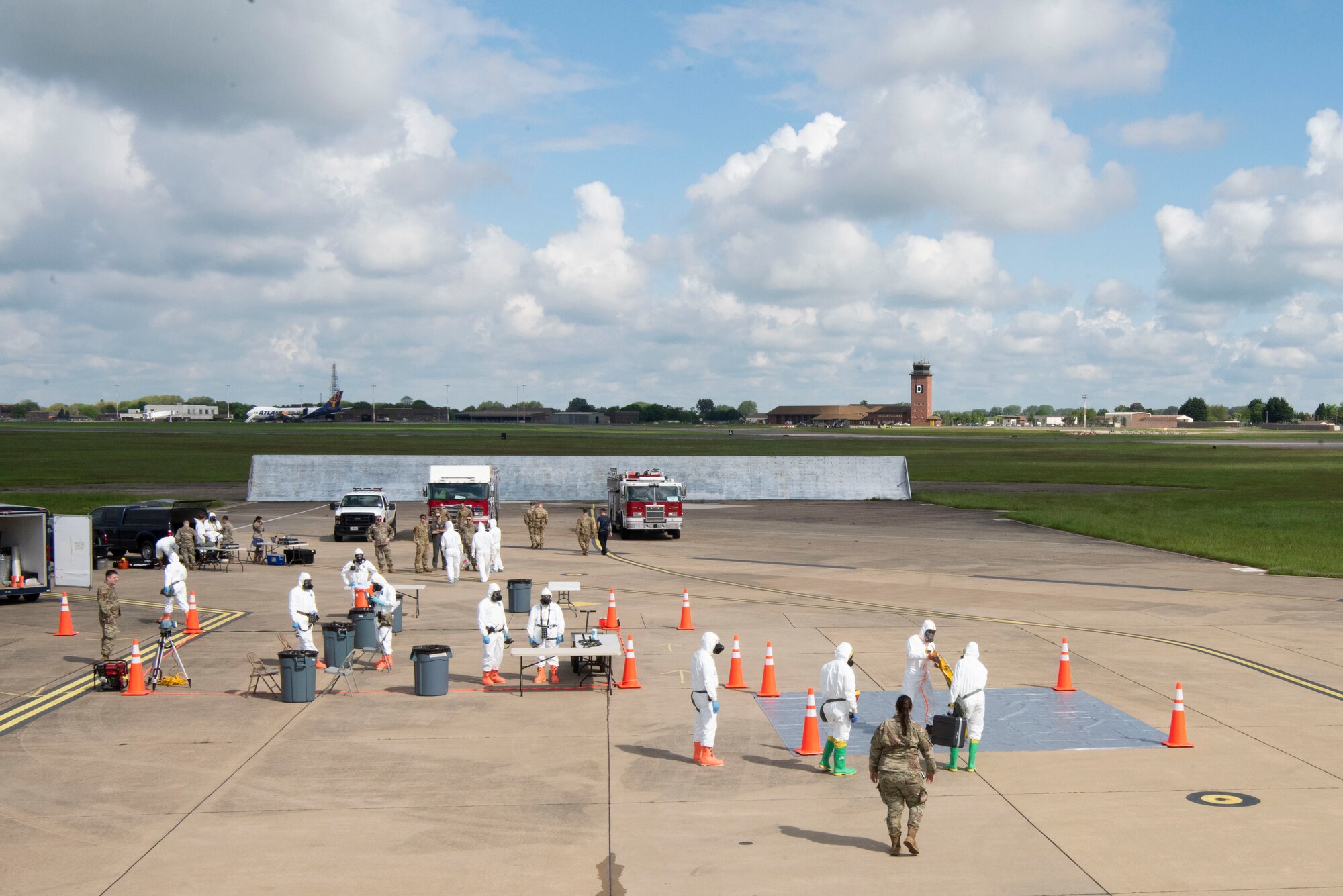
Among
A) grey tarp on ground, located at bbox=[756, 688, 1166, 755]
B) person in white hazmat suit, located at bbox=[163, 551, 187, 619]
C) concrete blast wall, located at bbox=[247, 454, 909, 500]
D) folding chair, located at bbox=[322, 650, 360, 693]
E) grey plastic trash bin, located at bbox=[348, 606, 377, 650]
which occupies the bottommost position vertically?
grey tarp on ground, located at bbox=[756, 688, 1166, 755]

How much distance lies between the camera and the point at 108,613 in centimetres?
1928

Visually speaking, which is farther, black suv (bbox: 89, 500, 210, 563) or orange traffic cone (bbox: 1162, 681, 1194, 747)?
black suv (bbox: 89, 500, 210, 563)

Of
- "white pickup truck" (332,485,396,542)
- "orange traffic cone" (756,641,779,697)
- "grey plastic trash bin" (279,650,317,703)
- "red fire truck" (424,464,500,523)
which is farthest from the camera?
"white pickup truck" (332,485,396,542)

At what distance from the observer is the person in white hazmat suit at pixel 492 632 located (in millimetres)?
17781

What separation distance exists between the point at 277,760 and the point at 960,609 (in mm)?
17309

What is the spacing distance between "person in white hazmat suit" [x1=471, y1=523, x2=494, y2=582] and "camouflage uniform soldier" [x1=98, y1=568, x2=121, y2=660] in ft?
39.7

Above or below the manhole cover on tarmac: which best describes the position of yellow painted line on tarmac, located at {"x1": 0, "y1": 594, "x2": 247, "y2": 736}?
above

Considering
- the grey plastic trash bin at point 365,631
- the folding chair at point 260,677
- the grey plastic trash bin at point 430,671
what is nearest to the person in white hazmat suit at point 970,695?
the grey plastic trash bin at point 430,671

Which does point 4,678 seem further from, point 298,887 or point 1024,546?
point 1024,546

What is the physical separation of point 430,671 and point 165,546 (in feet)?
57.7

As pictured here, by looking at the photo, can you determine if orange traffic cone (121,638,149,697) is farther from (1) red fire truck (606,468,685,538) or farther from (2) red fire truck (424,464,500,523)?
(1) red fire truck (606,468,685,538)

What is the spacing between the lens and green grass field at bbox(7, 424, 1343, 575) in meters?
44.5

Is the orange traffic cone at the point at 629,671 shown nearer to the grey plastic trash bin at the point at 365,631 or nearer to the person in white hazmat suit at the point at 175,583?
the grey plastic trash bin at the point at 365,631

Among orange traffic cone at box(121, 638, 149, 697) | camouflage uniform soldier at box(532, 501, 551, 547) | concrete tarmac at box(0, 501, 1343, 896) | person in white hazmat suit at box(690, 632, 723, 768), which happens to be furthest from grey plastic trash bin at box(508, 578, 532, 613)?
camouflage uniform soldier at box(532, 501, 551, 547)
